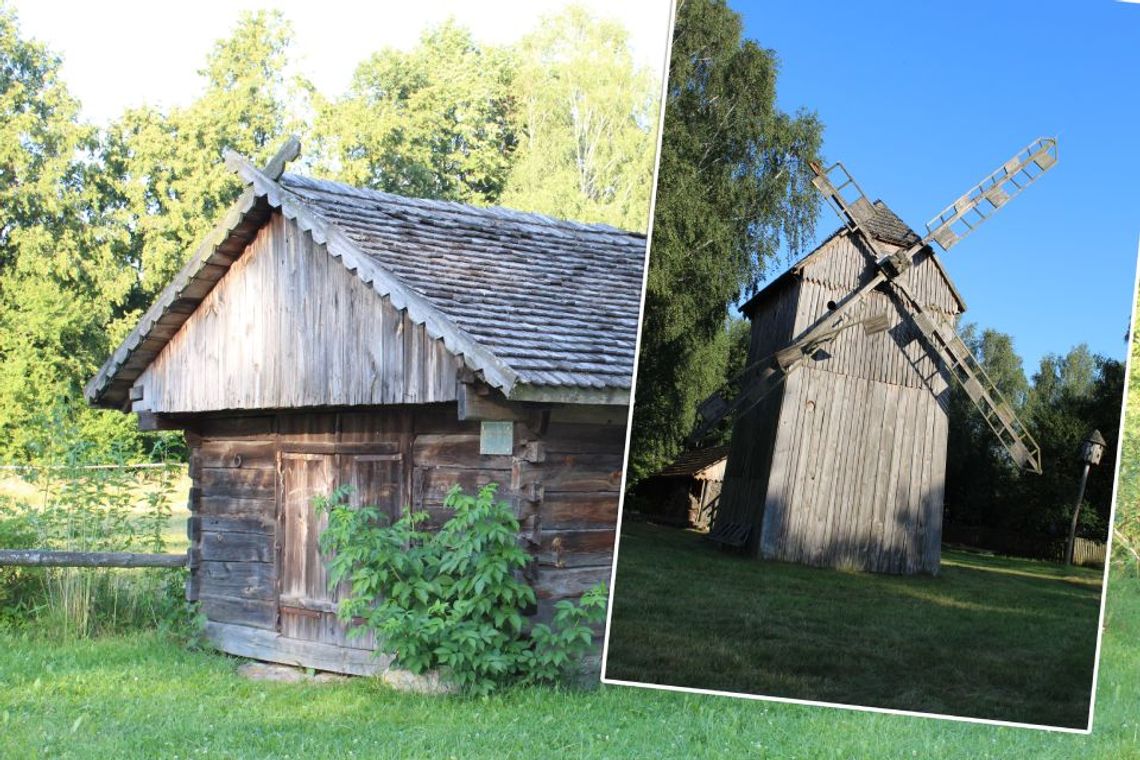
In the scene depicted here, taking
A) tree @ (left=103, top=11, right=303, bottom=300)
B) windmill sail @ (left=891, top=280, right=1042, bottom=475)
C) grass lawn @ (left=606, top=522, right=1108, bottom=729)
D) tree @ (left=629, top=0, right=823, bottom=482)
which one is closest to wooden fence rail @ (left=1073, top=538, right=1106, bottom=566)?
grass lawn @ (left=606, top=522, right=1108, bottom=729)

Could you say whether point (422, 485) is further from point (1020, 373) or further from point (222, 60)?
point (222, 60)

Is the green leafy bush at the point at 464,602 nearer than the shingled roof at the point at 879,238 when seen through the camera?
No

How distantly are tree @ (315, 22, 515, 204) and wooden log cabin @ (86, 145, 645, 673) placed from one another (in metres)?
18.9

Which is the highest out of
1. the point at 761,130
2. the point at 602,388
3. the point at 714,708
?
the point at 761,130

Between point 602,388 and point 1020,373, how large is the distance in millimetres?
3930

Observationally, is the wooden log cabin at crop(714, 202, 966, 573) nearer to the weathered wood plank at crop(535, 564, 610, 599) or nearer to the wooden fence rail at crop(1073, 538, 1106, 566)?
the wooden fence rail at crop(1073, 538, 1106, 566)

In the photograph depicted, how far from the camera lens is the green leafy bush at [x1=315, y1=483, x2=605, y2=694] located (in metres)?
7.19

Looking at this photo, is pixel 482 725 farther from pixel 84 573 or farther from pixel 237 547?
pixel 84 573

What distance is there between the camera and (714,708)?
21.8 ft

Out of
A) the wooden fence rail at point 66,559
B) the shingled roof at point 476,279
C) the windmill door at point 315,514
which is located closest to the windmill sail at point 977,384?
the shingled roof at point 476,279

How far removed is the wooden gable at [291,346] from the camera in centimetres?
791

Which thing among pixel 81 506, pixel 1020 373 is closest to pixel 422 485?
pixel 81 506

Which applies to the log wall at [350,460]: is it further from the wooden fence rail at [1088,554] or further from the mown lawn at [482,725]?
the wooden fence rail at [1088,554]

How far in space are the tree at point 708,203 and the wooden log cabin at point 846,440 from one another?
0.42 feet
